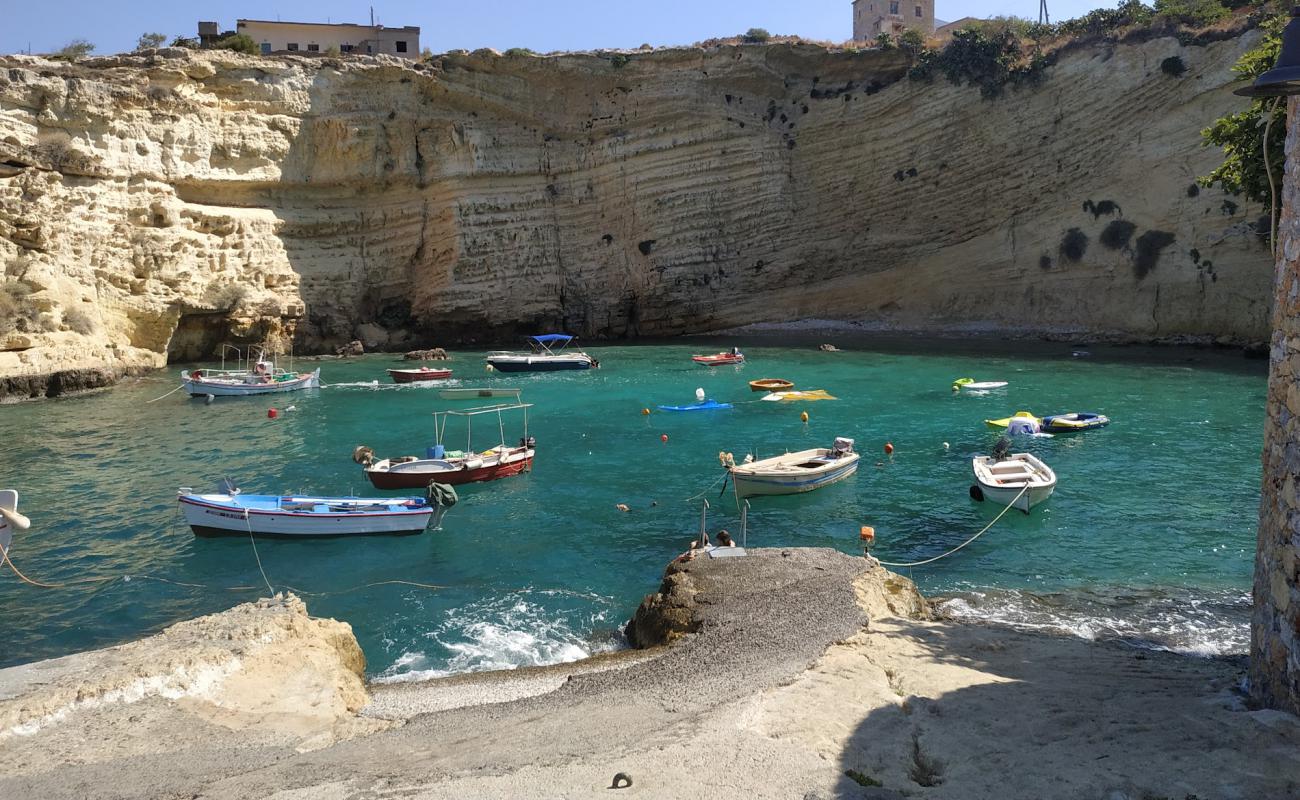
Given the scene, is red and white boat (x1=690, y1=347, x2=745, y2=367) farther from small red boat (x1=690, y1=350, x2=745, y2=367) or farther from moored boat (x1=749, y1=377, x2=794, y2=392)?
moored boat (x1=749, y1=377, x2=794, y2=392)

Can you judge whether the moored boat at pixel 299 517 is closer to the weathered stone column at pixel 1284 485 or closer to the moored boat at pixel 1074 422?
the weathered stone column at pixel 1284 485

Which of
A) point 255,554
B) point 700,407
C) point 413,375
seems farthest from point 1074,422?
point 413,375

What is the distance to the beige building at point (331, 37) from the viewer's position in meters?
53.5

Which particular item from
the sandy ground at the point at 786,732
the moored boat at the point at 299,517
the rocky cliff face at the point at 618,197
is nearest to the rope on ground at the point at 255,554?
the moored boat at the point at 299,517

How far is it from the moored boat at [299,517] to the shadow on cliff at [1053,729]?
36.3 ft

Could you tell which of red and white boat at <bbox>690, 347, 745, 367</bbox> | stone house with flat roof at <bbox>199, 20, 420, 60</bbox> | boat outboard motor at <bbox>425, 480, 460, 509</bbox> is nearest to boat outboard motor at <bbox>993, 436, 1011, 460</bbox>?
boat outboard motor at <bbox>425, 480, 460, 509</bbox>

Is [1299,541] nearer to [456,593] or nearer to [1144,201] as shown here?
[456,593]

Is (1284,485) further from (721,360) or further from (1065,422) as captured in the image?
(721,360)

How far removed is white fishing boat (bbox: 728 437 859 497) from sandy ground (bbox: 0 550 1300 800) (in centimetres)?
877

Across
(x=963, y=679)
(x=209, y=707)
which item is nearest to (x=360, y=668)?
(x=209, y=707)

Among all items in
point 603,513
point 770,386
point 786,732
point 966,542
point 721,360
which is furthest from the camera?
point 721,360

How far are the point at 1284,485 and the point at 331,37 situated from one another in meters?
56.4

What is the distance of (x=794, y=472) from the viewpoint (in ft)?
70.9

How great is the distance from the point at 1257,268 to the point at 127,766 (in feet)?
153
